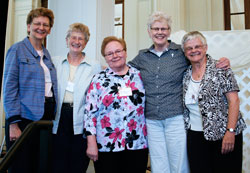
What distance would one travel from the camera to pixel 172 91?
1673 millimetres

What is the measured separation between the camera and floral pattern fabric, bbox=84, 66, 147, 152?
159 centimetres

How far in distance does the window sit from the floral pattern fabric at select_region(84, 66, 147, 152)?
3882 millimetres

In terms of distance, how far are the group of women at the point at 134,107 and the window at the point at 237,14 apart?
11.6 feet

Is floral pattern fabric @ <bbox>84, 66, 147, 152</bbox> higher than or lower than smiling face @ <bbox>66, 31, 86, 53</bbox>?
lower

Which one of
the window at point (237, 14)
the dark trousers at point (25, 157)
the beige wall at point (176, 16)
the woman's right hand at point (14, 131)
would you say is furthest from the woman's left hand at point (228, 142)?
the window at point (237, 14)

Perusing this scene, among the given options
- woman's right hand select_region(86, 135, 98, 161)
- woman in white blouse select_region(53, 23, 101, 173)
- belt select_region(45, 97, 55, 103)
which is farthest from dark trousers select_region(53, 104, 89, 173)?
woman's right hand select_region(86, 135, 98, 161)

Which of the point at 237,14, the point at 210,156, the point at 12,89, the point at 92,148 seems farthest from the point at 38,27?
the point at 237,14

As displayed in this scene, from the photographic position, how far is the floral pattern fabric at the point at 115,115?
1592 millimetres

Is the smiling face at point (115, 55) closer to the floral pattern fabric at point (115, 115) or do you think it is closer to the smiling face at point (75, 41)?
the floral pattern fabric at point (115, 115)

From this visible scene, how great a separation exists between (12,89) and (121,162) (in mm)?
926

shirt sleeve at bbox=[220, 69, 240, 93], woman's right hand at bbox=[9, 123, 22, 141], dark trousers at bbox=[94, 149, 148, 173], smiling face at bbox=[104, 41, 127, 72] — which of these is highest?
smiling face at bbox=[104, 41, 127, 72]

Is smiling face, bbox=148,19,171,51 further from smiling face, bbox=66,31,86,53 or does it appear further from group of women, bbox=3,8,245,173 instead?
smiling face, bbox=66,31,86,53

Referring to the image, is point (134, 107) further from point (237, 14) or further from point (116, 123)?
point (237, 14)

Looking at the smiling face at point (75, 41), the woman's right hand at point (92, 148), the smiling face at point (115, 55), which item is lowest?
the woman's right hand at point (92, 148)
